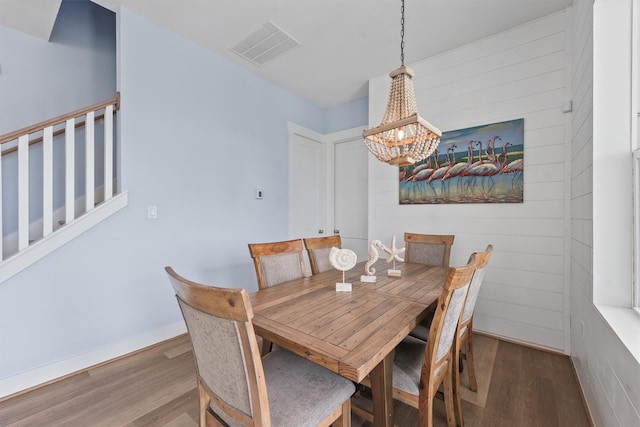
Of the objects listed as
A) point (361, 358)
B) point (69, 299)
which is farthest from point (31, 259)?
point (361, 358)

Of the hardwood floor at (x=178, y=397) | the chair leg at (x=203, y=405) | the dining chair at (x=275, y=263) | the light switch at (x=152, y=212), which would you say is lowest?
the hardwood floor at (x=178, y=397)

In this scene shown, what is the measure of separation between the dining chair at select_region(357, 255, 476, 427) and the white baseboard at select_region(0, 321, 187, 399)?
2.02 meters

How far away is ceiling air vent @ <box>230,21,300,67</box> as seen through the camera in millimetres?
2455

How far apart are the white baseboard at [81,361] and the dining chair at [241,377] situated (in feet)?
5.25

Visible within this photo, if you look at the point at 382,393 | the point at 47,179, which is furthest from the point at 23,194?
the point at 382,393

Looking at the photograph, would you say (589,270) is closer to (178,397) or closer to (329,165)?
(178,397)

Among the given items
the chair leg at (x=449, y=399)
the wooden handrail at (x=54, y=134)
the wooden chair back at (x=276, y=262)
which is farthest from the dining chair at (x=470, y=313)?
the wooden handrail at (x=54, y=134)

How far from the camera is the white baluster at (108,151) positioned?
83.7 inches

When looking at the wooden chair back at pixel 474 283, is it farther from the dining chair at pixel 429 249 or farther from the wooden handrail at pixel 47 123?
the wooden handrail at pixel 47 123

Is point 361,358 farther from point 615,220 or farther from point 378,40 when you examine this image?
point 378,40

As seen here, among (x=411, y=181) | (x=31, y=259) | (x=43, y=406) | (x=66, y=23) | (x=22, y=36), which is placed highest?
(x=66, y=23)

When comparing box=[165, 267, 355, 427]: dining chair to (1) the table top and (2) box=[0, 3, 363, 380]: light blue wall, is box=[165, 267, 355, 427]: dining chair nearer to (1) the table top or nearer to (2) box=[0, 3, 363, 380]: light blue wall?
(1) the table top

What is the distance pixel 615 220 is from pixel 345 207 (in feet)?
9.59

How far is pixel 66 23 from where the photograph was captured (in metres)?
2.60
